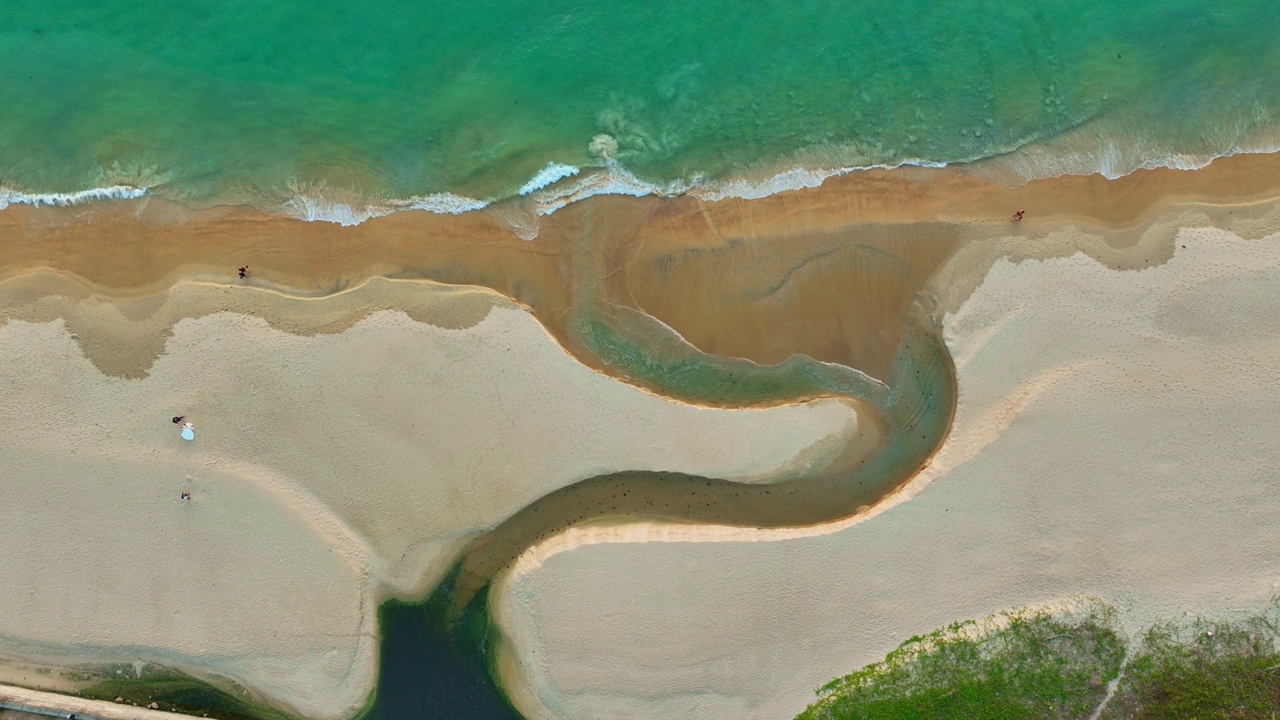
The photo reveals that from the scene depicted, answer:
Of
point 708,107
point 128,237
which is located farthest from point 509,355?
A: point 128,237

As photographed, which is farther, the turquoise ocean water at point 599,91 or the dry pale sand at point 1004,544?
the turquoise ocean water at point 599,91

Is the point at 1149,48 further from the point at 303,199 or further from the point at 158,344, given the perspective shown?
the point at 158,344

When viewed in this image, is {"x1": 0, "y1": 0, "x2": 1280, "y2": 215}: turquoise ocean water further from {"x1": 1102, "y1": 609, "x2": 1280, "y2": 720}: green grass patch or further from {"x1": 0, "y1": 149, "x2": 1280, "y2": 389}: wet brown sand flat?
{"x1": 1102, "y1": 609, "x2": 1280, "y2": 720}: green grass patch

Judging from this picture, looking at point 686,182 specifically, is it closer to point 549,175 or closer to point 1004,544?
point 549,175

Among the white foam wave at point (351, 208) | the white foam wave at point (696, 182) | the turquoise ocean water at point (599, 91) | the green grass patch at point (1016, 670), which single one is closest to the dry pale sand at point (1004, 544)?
the green grass patch at point (1016, 670)

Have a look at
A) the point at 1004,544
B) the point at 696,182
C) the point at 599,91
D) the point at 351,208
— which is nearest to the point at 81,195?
the point at 351,208

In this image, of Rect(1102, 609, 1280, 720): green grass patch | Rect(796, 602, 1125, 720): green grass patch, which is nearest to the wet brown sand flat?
Rect(796, 602, 1125, 720): green grass patch

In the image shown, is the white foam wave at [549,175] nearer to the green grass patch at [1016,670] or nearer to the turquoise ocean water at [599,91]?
the turquoise ocean water at [599,91]
